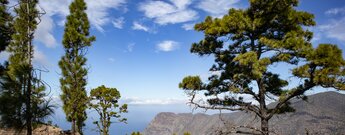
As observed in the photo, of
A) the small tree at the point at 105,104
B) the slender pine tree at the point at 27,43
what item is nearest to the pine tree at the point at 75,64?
the small tree at the point at 105,104

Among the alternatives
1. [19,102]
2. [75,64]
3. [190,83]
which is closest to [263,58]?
[190,83]

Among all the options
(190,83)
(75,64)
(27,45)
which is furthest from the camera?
(75,64)

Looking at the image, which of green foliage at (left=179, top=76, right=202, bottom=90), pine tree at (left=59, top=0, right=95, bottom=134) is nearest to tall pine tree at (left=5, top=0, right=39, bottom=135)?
green foliage at (left=179, top=76, right=202, bottom=90)

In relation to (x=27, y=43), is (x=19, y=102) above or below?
below

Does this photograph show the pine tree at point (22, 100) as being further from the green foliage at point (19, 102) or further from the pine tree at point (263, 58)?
the pine tree at point (263, 58)

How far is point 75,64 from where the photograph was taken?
27.2 metres

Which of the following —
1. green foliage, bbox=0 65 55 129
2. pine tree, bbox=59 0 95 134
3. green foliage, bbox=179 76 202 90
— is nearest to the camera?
green foliage, bbox=0 65 55 129

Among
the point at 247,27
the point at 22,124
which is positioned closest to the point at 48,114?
the point at 22,124

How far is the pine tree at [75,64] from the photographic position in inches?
1055

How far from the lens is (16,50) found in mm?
24531

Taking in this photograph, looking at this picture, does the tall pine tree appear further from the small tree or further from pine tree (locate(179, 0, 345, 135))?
the small tree

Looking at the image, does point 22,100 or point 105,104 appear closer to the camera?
point 22,100

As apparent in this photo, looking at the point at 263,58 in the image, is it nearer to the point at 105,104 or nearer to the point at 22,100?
the point at 22,100

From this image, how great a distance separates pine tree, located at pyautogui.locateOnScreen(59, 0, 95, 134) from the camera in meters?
26.8
